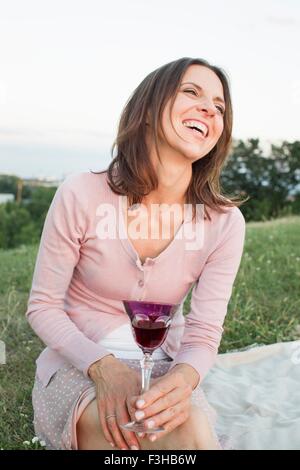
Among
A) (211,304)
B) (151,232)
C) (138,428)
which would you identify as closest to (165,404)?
(138,428)

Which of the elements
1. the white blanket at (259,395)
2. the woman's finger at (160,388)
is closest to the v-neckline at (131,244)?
the woman's finger at (160,388)

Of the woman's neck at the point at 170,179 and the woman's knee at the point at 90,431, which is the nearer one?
the woman's knee at the point at 90,431

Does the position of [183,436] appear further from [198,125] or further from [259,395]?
[259,395]

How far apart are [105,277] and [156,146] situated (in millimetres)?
630

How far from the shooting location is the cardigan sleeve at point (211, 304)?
278 centimetres

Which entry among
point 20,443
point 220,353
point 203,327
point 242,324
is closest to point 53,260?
point 203,327

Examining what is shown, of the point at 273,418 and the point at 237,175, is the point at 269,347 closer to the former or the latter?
the point at 273,418

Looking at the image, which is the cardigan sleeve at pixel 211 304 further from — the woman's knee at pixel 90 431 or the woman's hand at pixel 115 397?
the woman's knee at pixel 90 431

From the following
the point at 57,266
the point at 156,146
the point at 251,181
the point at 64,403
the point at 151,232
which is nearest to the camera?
the point at 64,403

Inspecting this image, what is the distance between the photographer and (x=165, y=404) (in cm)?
238

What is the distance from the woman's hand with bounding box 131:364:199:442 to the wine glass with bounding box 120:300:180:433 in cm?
6

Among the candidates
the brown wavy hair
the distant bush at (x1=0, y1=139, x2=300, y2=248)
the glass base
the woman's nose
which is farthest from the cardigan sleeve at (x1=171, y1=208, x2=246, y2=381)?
the distant bush at (x1=0, y1=139, x2=300, y2=248)

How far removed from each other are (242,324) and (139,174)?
2483 mm

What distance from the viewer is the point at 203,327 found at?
2875mm
